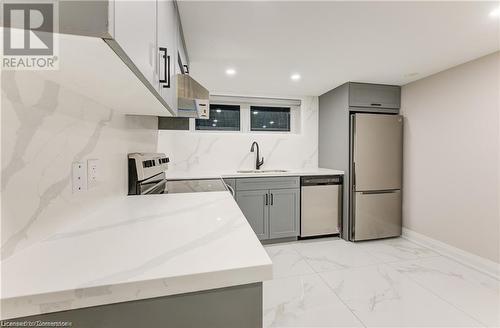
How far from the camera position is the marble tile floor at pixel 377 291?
155cm

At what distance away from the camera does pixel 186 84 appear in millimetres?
1604

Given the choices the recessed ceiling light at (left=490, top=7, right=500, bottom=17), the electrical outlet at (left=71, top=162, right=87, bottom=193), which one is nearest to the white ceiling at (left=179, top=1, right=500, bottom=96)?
the recessed ceiling light at (left=490, top=7, right=500, bottom=17)

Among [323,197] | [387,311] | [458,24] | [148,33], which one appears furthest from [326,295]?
[458,24]

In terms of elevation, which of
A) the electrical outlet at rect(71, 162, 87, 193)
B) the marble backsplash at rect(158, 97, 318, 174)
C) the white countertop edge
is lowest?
the white countertop edge

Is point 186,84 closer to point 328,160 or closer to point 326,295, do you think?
point 326,295

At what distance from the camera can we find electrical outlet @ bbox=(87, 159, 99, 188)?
38.1 inches

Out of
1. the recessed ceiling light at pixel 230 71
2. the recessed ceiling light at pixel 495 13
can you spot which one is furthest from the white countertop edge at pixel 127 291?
the recessed ceiling light at pixel 230 71

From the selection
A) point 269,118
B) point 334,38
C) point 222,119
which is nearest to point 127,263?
point 334,38

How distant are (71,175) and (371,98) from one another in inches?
127

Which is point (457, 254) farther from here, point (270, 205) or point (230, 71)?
point (230, 71)

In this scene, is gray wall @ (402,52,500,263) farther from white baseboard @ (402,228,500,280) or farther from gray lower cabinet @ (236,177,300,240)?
gray lower cabinet @ (236,177,300,240)

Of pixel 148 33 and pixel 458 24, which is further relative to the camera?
pixel 458 24

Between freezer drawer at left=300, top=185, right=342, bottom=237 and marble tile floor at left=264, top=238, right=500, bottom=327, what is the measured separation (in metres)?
0.40

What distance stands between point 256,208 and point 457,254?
2.21 meters
